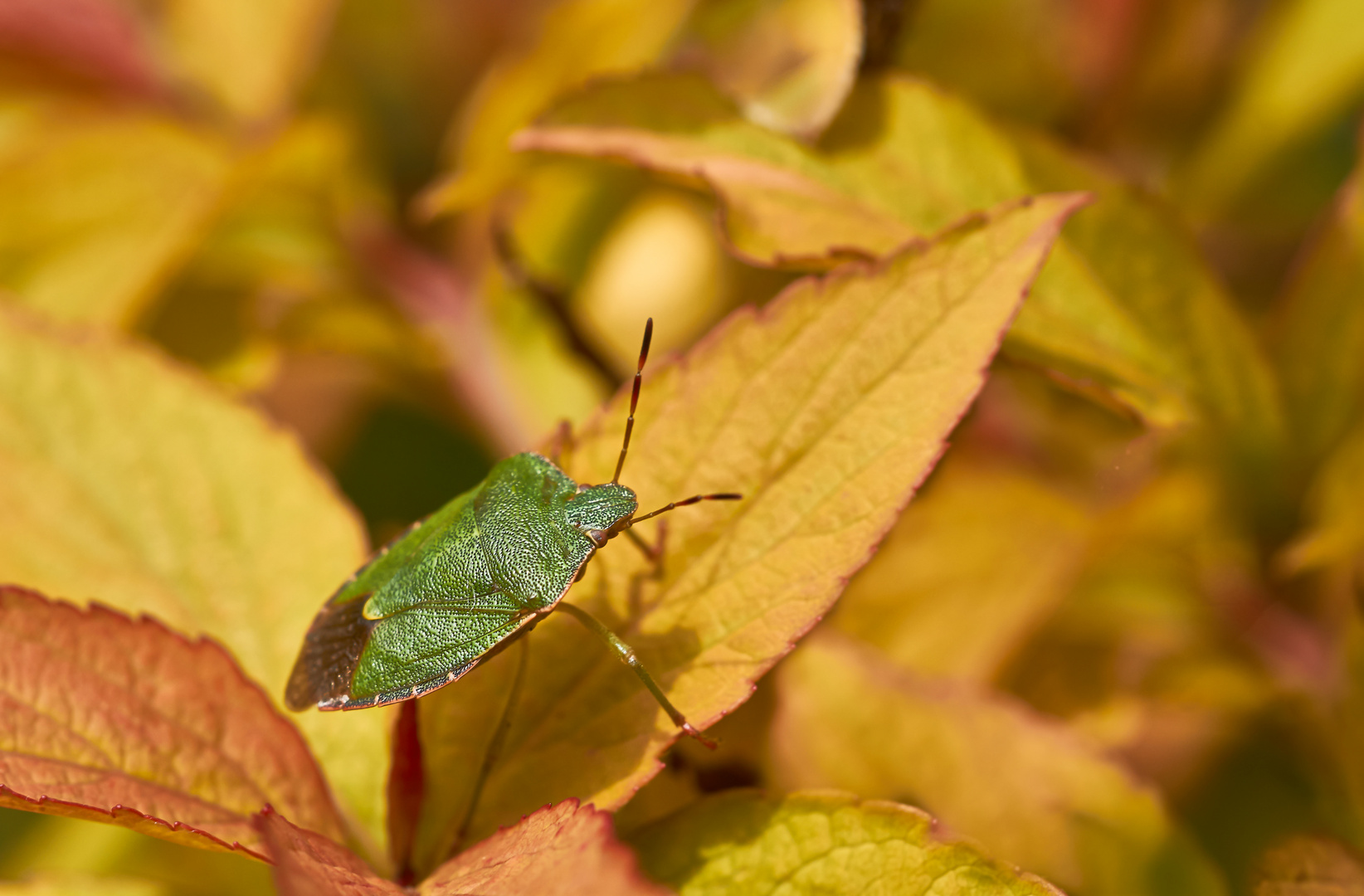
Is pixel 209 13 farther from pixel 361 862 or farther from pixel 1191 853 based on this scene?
pixel 1191 853

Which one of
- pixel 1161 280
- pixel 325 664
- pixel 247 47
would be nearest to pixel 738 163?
pixel 1161 280

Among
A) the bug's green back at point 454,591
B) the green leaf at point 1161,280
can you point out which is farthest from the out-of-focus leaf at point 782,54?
the bug's green back at point 454,591

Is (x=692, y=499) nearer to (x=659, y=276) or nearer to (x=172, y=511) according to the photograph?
(x=172, y=511)

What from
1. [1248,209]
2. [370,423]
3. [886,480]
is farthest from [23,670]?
[1248,209]

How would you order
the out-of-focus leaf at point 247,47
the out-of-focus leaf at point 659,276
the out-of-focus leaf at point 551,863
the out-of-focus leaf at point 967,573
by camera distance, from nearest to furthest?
the out-of-focus leaf at point 551,863
the out-of-focus leaf at point 967,573
the out-of-focus leaf at point 659,276
the out-of-focus leaf at point 247,47

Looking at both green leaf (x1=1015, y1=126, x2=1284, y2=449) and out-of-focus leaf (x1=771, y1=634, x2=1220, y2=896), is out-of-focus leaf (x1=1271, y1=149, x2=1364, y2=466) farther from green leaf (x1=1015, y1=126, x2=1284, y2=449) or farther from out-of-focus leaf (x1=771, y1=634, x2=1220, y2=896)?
out-of-focus leaf (x1=771, y1=634, x2=1220, y2=896)

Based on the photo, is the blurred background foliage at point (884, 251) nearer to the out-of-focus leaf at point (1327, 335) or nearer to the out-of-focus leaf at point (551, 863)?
the out-of-focus leaf at point (1327, 335)

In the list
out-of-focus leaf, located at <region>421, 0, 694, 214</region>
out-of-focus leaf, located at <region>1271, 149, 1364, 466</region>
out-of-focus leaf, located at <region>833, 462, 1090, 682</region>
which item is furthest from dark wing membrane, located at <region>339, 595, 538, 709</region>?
out-of-focus leaf, located at <region>1271, 149, 1364, 466</region>
